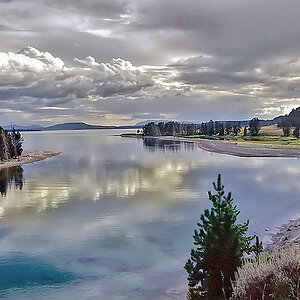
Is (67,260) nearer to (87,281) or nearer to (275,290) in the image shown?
(87,281)

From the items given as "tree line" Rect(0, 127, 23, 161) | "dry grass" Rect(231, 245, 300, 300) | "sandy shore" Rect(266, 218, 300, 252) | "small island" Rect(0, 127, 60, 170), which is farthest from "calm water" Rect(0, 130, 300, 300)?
"tree line" Rect(0, 127, 23, 161)

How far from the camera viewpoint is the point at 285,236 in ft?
103

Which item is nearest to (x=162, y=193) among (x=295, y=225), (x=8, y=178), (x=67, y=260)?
(x=295, y=225)

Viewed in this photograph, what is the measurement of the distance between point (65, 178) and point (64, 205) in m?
24.9

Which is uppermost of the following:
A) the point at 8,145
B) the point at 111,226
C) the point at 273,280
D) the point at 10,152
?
the point at 8,145

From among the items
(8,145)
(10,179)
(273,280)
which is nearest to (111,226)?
(273,280)

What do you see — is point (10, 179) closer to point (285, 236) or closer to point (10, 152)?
point (10, 152)

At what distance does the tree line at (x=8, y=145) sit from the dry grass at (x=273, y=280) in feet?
329

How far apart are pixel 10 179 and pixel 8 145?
4234 cm

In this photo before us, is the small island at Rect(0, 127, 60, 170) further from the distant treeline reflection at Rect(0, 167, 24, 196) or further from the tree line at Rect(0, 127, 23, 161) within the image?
the distant treeline reflection at Rect(0, 167, 24, 196)

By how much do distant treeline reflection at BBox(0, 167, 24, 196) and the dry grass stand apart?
51.5m

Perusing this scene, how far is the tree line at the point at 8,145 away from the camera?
105562mm

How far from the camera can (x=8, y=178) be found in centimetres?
7512

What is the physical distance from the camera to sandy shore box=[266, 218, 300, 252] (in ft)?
94.4
